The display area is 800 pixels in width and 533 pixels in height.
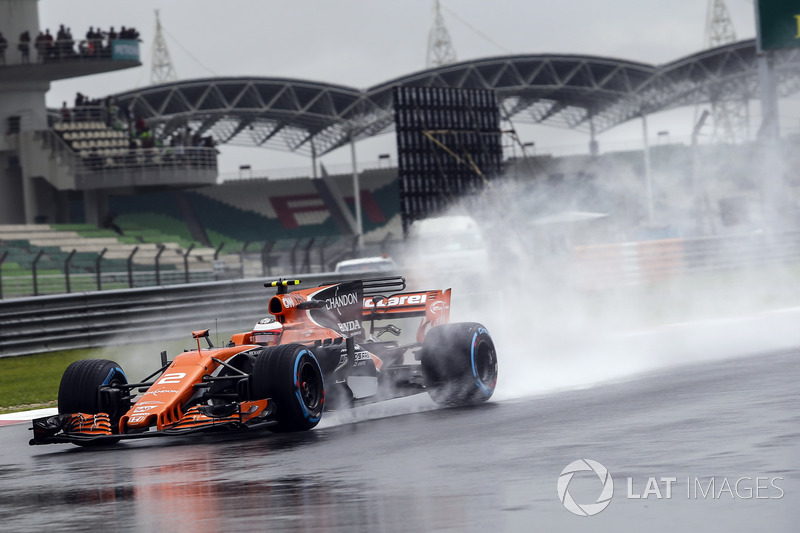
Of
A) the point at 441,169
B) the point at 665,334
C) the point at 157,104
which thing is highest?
the point at 157,104

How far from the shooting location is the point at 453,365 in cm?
1076

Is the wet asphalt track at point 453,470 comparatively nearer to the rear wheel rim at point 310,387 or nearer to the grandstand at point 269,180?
the rear wheel rim at point 310,387

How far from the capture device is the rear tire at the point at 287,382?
363 inches

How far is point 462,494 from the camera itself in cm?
635

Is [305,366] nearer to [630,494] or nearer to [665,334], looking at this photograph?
[630,494]

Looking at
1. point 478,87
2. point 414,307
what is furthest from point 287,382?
point 478,87

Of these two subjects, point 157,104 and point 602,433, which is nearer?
point 602,433

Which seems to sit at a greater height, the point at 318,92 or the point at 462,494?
the point at 318,92

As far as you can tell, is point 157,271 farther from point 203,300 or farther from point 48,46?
point 48,46

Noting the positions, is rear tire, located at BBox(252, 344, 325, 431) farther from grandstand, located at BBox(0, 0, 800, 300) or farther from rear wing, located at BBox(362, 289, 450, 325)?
grandstand, located at BBox(0, 0, 800, 300)

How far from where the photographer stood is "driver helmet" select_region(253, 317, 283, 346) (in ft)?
34.5

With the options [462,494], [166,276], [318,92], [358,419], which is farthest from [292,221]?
[462,494]

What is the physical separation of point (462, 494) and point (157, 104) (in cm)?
5333

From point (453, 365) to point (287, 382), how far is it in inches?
81.8
